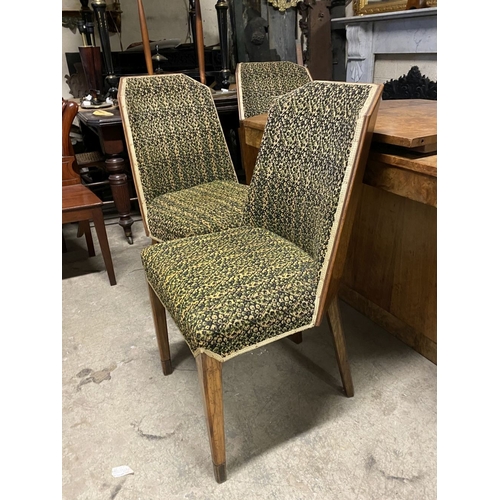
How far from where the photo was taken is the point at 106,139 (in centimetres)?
224

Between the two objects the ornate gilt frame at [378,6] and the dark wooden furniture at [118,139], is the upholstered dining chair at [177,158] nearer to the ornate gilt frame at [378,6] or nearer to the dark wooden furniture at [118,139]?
the dark wooden furniture at [118,139]

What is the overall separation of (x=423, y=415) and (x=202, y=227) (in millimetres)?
925

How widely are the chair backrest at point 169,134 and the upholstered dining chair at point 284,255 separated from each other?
571 mm

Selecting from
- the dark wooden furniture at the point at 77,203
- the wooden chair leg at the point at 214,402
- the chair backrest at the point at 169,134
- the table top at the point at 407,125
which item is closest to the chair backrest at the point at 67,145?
the dark wooden furniture at the point at 77,203

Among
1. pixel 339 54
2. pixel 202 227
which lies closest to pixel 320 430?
pixel 202 227

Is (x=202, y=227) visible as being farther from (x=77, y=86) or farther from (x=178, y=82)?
(x=77, y=86)

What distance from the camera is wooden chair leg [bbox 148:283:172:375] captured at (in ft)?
4.42

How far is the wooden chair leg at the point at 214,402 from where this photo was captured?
0.97 metres

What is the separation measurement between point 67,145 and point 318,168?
68.8 inches

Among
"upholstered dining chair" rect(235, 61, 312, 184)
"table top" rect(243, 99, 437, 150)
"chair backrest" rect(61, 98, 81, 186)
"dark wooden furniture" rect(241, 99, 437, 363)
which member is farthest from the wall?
"table top" rect(243, 99, 437, 150)

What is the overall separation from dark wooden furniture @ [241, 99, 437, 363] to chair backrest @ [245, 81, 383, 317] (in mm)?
166

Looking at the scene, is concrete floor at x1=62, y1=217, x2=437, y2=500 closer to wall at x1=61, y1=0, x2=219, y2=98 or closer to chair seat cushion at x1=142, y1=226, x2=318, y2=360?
chair seat cushion at x1=142, y1=226, x2=318, y2=360

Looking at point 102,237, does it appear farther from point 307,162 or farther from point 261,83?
point 307,162

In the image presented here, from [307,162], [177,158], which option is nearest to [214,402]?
[307,162]
